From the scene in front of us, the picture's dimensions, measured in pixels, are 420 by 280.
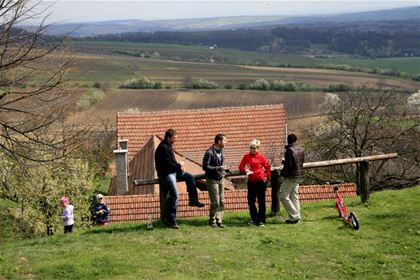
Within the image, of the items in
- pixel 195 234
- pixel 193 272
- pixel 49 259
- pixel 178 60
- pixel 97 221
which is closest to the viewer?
pixel 193 272

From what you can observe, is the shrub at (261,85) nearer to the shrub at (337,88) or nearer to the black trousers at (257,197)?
the shrub at (337,88)

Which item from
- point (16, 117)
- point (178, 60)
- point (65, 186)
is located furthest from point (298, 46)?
point (16, 117)

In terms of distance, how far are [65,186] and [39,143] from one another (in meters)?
14.4

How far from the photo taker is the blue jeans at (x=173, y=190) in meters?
11.6

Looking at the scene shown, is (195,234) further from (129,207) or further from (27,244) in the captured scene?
(129,207)

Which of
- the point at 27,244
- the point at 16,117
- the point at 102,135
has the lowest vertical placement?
the point at 102,135

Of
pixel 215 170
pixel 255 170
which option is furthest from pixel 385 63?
pixel 215 170

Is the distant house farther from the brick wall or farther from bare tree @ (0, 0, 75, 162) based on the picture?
bare tree @ (0, 0, 75, 162)

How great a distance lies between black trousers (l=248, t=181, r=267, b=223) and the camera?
11750 mm

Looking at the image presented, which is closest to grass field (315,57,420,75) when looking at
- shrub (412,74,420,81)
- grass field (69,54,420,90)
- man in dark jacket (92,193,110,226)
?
shrub (412,74,420,81)

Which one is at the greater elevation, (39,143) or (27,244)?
(39,143)

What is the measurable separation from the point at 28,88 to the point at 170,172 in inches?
138

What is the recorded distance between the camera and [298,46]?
16300 cm

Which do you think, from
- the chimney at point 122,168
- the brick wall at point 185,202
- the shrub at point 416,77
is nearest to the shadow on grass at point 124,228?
the brick wall at point 185,202
